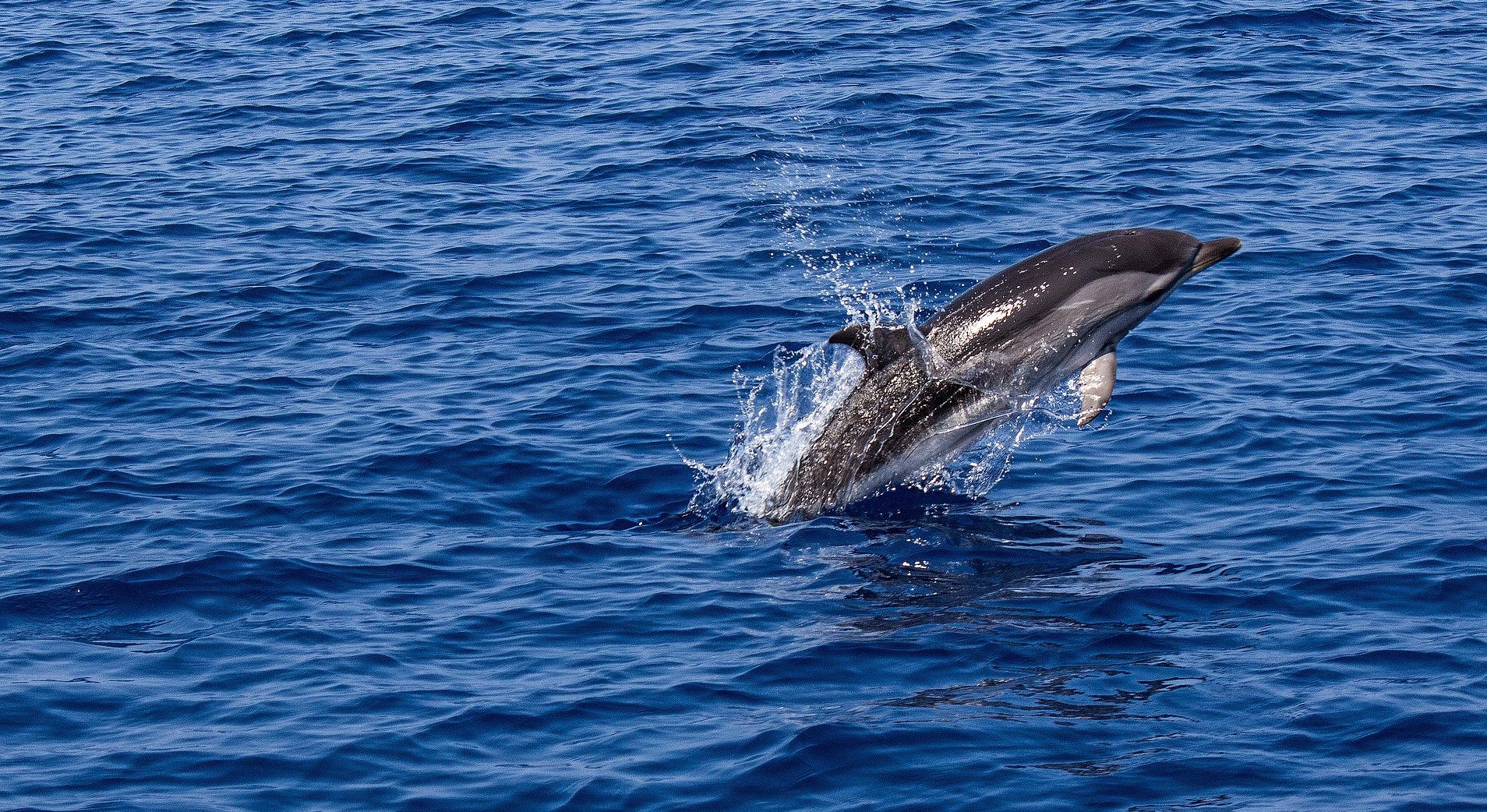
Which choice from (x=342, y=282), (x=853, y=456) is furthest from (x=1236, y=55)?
(x=853, y=456)

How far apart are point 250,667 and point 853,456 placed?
14.9 ft

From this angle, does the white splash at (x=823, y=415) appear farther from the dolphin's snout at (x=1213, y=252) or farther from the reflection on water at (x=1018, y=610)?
the dolphin's snout at (x=1213, y=252)

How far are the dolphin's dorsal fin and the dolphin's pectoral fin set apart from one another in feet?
4.61

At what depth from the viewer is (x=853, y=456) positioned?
1361 cm

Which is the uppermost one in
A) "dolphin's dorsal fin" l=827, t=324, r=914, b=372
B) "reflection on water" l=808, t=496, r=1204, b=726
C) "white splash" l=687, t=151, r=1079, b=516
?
"dolphin's dorsal fin" l=827, t=324, r=914, b=372

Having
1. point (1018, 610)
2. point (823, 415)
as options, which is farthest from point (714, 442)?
point (1018, 610)

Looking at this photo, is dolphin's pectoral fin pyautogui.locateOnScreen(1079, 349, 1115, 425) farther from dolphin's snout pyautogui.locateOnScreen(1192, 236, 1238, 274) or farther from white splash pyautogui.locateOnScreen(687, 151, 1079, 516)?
dolphin's snout pyautogui.locateOnScreen(1192, 236, 1238, 274)

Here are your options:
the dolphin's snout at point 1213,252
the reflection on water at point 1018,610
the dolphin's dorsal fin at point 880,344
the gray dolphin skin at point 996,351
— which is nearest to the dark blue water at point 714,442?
the reflection on water at point 1018,610

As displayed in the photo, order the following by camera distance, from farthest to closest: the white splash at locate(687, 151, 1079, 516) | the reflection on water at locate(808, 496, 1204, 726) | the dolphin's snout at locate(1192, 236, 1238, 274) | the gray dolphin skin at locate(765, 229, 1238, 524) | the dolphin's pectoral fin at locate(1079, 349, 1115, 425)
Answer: the white splash at locate(687, 151, 1079, 516) → the dolphin's pectoral fin at locate(1079, 349, 1115, 425) → the gray dolphin skin at locate(765, 229, 1238, 524) → the dolphin's snout at locate(1192, 236, 1238, 274) → the reflection on water at locate(808, 496, 1204, 726)

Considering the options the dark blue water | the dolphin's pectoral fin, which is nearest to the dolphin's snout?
the dolphin's pectoral fin

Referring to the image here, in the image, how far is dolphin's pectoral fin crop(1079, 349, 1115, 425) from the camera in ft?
44.6

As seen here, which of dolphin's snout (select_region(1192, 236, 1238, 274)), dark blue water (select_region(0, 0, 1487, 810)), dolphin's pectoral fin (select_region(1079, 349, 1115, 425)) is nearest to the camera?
dark blue water (select_region(0, 0, 1487, 810))

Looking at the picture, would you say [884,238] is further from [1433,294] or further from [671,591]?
[671,591]

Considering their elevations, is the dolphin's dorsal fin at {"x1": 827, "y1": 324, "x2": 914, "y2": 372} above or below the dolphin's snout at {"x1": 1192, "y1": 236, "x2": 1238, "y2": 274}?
below
